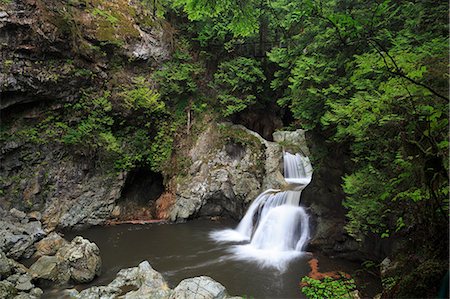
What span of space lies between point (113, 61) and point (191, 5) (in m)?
Answer: 9.31

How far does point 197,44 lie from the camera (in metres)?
13.9

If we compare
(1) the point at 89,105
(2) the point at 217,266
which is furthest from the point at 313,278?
(1) the point at 89,105

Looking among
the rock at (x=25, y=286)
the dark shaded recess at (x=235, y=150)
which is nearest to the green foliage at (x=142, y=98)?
the dark shaded recess at (x=235, y=150)

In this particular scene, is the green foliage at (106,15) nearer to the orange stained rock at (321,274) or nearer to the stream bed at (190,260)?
the stream bed at (190,260)

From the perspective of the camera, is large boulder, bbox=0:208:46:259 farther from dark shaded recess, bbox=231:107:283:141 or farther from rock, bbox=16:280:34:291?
dark shaded recess, bbox=231:107:283:141

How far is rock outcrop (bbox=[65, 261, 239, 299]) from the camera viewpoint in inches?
197

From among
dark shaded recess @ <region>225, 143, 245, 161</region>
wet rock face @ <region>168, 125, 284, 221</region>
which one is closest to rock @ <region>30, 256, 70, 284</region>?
wet rock face @ <region>168, 125, 284, 221</region>

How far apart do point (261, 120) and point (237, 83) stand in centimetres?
336

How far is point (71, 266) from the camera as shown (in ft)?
20.8

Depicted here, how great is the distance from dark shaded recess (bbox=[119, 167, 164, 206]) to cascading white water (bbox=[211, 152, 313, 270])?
4224 millimetres

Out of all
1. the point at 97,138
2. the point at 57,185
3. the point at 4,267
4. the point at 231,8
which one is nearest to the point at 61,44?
the point at 97,138

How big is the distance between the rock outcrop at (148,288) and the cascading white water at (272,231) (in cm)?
248

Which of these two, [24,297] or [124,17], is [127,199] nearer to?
[24,297]

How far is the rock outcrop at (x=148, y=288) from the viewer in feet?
16.4
